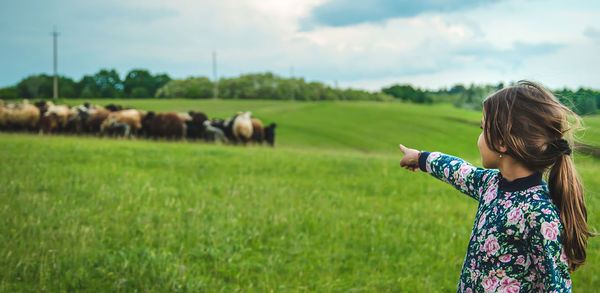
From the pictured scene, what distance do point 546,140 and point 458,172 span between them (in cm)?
50

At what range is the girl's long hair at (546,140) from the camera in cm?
202

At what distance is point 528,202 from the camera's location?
2.05 m

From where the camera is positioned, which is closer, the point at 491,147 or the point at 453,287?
the point at 491,147

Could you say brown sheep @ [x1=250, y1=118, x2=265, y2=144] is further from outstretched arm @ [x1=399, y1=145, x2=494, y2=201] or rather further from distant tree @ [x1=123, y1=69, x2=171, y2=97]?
distant tree @ [x1=123, y1=69, x2=171, y2=97]

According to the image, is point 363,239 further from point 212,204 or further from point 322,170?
point 322,170

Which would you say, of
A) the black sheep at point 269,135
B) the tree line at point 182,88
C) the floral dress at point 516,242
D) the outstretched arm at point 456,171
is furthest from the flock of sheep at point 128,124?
the tree line at point 182,88

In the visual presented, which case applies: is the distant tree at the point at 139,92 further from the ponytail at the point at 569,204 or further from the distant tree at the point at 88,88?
Result: the ponytail at the point at 569,204

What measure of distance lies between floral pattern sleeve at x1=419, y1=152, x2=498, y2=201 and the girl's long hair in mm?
281

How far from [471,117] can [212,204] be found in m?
32.3

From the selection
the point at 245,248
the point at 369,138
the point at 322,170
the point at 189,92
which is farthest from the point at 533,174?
the point at 189,92

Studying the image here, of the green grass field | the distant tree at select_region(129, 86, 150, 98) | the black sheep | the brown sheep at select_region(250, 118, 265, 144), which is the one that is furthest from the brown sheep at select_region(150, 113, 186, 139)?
the distant tree at select_region(129, 86, 150, 98)

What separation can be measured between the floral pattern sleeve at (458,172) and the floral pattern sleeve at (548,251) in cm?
36

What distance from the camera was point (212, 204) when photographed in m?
7.00

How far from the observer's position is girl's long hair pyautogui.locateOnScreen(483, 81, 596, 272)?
202cm
